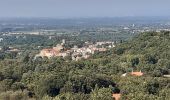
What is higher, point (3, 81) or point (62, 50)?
point (3, 81)

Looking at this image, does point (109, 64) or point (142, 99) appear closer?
point (142, 99)

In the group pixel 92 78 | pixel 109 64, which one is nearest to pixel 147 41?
pixel 109 64

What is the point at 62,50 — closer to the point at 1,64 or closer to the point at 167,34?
the point at 167,34

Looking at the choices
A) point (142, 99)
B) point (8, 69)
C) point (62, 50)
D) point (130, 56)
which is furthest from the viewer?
point (62, 50)

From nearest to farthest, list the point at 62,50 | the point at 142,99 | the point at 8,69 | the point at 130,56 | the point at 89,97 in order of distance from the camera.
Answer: the point at 142,99 < the point at 89,97 < the point at 8,69 < the point at 130,56 < the point at 62,50

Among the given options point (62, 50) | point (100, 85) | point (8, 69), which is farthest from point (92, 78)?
point (62, 50)

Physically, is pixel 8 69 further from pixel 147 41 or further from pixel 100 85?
pixel 147 41
